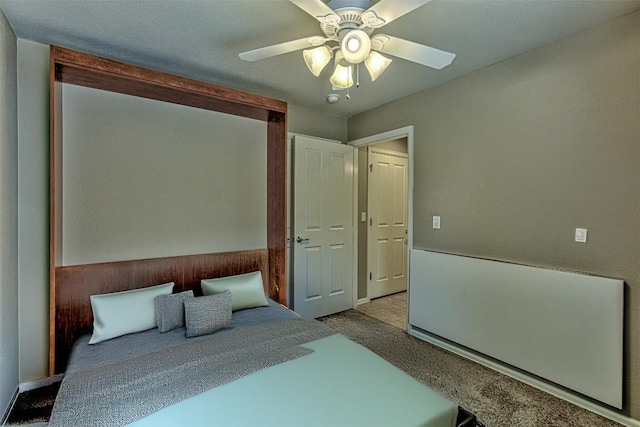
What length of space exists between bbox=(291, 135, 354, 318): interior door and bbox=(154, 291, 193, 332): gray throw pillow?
1.41m

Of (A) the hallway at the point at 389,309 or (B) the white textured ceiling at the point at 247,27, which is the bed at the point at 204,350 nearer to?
(B) the white textured ceiling at the point at 247,27

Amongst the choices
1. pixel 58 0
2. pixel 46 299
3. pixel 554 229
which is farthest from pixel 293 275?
pixel 58 0

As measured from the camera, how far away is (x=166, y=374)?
1548 millimetres

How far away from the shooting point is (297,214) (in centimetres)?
351

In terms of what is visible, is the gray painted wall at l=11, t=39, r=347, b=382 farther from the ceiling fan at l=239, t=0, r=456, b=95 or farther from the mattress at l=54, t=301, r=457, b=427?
the ceiling fan at l=239, t=0, r=456, b=95

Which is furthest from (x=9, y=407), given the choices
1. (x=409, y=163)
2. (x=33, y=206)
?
(x=409, y=163)

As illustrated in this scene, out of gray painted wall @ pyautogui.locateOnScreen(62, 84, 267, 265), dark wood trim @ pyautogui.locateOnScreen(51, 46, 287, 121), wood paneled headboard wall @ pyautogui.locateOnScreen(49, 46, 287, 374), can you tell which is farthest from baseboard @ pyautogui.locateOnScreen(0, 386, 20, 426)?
dark wood trim @ pyautogui.locateOnScreen(51, 46, 287, 121)

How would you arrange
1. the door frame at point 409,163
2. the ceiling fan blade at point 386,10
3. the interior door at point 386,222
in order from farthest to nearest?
the interior door at point 386,222 < the door frame at point 409,163 < the ceiling fan blade at point 386,10

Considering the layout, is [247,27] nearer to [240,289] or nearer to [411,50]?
[411,50]

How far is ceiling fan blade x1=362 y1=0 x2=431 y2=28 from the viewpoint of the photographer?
4.51 feet

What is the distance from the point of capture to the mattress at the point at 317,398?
1222 mm

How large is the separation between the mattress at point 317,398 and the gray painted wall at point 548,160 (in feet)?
5.04

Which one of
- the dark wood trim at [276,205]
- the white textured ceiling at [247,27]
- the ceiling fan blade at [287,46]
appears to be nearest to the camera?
the ceiling fan blade at [287,46]

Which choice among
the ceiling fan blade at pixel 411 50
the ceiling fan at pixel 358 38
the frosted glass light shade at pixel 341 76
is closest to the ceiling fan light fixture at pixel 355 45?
the ceiling fan at pixel 358 38
